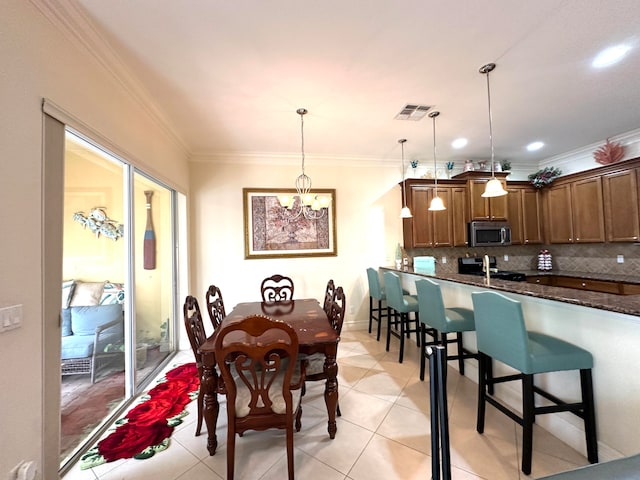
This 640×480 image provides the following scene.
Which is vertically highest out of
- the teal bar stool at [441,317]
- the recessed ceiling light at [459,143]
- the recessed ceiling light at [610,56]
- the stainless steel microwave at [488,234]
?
the recessed ceiling light at [459,143]

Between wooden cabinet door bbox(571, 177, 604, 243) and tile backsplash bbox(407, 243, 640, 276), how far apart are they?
32 cm

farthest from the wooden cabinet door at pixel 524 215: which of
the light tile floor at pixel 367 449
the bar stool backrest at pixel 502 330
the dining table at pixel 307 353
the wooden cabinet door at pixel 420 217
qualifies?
the dining table at pixel 307 353

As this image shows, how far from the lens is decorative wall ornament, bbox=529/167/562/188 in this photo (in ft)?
14.9

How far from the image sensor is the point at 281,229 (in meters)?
4.26

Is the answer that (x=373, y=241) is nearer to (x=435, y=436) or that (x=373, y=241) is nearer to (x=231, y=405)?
(x=231, y=405)

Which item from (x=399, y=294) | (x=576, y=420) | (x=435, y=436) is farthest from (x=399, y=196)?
(x=435, y=436)

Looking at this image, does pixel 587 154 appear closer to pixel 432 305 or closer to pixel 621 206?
pixel 621 206

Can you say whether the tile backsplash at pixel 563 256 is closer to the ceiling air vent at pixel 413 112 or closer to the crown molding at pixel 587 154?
the crown molding at pixel 587 154

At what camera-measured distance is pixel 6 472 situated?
125 cm

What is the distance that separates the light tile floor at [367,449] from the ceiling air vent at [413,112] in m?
2.91

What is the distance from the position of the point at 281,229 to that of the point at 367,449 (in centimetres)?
305

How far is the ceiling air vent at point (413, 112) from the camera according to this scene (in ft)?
9.39

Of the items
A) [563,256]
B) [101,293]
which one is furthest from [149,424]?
[563,256]

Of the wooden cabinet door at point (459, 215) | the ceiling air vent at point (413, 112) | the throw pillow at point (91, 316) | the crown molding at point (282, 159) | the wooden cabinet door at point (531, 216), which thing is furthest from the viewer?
the wooden cabinet door at point (531, 216)
